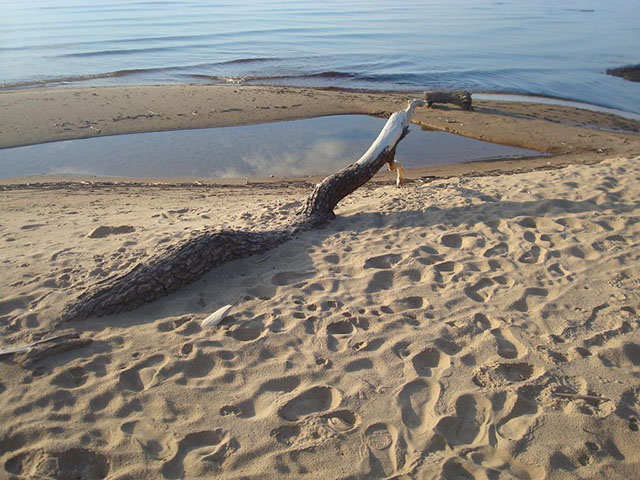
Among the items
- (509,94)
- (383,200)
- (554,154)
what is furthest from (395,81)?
(383,200)

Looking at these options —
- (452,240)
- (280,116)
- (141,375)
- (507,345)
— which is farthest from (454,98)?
(141,375)

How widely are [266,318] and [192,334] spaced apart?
1.96 feet

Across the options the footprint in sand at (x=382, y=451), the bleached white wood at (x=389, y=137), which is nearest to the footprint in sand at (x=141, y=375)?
the footprint in sand at (x=382, y=451)

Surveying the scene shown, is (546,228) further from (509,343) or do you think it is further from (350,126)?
(350,126)

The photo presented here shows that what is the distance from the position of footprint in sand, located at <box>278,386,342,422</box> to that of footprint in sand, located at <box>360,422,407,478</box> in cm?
32

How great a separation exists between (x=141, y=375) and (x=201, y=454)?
84 cm

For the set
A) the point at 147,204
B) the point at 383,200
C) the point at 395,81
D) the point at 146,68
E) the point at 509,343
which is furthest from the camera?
the point at 146,68

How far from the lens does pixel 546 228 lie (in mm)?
5367

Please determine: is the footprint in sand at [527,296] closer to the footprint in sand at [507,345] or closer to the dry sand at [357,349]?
the dry sand at [357,349]

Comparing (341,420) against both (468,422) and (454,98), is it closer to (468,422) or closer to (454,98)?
(468,422)

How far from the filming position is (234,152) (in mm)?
10961

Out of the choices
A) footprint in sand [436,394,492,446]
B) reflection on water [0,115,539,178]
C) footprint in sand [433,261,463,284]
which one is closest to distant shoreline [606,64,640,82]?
reflection on water [0,115,539,178]

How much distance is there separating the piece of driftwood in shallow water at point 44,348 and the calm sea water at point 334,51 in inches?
688

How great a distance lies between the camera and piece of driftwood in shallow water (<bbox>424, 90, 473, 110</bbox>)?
563 inches
